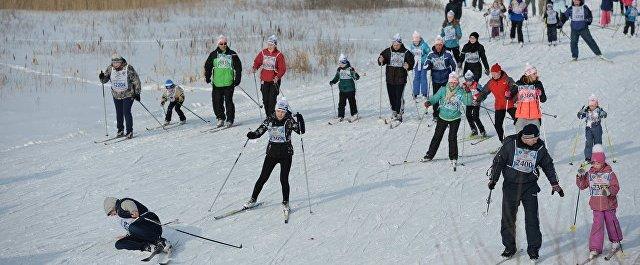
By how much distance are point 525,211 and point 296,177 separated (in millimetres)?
4721

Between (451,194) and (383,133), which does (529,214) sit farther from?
(383,133)

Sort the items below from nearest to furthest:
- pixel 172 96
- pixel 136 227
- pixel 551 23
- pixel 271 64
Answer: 1. pixel 136 227
2. pixel 271 64
3. pixel 172 96
4. pixel 551 23

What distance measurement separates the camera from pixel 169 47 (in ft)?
83.9

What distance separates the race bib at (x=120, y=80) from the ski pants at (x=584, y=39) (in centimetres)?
1080

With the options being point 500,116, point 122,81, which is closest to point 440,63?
point 500,116

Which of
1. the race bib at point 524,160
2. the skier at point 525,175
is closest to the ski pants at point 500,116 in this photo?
the skier at point 525,175

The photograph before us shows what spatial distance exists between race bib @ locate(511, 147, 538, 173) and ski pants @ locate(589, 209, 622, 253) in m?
0.95

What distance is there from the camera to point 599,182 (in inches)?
330

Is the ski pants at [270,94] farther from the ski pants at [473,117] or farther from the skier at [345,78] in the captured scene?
the ski pants at [473,117]

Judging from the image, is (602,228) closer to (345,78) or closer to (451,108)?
(451,108)

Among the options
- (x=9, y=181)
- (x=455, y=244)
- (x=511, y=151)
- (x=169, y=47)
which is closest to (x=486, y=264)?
(x=455, y=244)

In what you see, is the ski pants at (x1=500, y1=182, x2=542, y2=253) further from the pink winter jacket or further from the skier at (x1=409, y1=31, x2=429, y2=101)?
the skier at (x1=409, y1=31, x2=429, y2=101)

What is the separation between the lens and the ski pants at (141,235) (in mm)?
9344

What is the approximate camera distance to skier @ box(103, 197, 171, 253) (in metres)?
9.30
